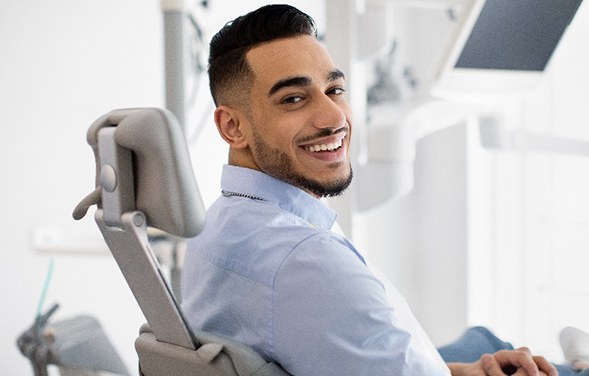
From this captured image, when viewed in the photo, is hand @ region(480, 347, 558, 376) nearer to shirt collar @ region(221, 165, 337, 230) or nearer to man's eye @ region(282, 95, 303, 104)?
shirt collar @ region(221, 165, 337, 230)

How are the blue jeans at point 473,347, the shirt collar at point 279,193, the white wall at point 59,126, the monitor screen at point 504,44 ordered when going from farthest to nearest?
1. the white wall at point 59,126
2. the monitor screen at point 504,44
3. the blue jeans at point 473,347
4. the shirt collar at point 279,193

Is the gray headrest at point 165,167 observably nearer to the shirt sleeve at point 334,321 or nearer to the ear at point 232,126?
the shirt sleeve at point 334,321

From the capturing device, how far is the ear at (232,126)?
126 centimetres

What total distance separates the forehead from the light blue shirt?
21cm

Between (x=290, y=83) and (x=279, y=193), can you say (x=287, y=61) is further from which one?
(x=279, y=193)

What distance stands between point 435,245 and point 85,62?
1.85 m

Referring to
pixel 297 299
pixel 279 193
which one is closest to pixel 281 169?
pixel 279 193

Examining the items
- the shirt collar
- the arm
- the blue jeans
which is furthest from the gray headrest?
the blue jeans

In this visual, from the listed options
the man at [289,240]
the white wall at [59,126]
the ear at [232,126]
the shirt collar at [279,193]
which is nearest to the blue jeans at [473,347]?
the man at [289,240]

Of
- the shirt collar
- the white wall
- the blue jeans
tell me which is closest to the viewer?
the shirt collar

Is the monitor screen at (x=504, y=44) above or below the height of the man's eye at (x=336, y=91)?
above

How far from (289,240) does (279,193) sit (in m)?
0.17

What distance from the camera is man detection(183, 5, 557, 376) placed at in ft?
3.20

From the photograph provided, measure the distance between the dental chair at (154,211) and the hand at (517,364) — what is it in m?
0.43
